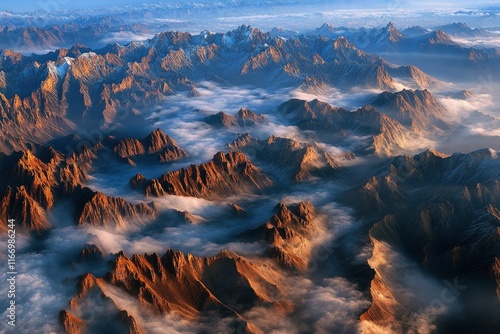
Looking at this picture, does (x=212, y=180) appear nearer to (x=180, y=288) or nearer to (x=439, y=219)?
(x=180, y=288)

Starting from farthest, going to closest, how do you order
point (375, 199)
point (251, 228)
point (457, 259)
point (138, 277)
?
1. point (375, 199)
2. point (251, 228)
3. point (457, 259)
4. point (138, 277)

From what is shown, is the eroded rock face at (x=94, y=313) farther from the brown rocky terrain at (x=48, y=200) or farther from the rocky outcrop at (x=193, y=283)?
the brown rocky terrain at (x=48, y=200)

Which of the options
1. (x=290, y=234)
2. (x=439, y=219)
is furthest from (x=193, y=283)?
(x=439, y=219)

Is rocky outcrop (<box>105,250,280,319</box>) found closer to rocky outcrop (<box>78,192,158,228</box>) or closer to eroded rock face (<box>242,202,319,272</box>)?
eroded rock face (<box>242,202,319,272</box>)

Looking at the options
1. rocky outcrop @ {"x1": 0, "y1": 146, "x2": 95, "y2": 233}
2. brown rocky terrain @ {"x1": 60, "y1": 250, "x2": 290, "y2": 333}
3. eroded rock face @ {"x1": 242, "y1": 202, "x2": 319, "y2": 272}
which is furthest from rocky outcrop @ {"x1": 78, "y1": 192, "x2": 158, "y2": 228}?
brown rocky terrain @ {"x1": 60, "y1": 250, "x2": 290, "y2": 333}

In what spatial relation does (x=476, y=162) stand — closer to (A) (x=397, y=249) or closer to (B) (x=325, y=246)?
(A) (x=397, y=249)

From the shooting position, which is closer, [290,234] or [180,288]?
[180,288]

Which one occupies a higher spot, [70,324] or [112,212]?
[70,324]

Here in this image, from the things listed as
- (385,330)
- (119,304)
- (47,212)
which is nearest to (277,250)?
(385,330)
